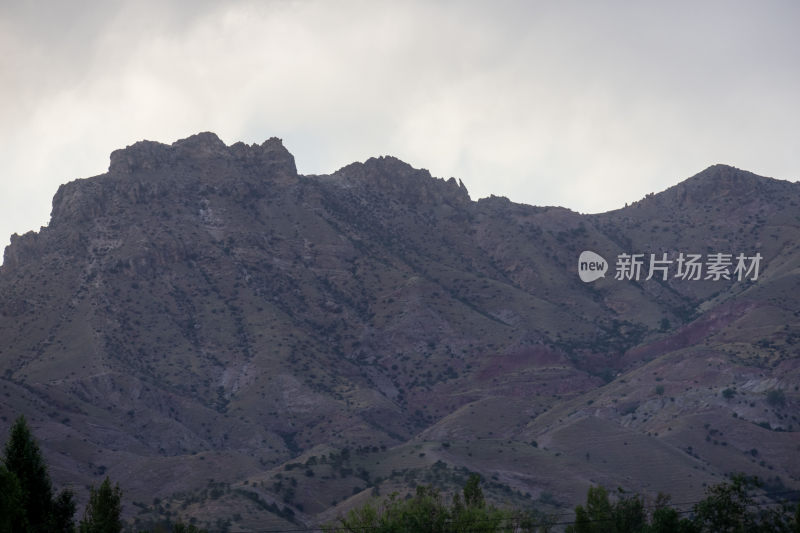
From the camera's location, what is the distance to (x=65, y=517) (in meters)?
41.3

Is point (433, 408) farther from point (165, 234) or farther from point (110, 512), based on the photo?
point (110, 512)

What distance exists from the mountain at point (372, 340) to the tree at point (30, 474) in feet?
139

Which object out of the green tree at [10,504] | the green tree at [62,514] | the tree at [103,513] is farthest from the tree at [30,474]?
the green tree at [10,504]

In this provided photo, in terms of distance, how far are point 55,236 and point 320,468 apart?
67829 mm

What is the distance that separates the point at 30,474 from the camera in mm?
40344

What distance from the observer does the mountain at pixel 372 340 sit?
101250mm

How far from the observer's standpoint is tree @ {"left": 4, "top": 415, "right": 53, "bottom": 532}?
4000 centimetres

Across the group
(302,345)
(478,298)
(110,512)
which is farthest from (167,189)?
(110,512)

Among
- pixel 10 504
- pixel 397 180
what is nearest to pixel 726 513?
pixel 10 504

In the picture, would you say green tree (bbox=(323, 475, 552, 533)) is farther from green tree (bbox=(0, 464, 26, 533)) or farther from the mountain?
the mountain

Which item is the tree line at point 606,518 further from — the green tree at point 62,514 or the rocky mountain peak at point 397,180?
the rocky mountain peak at point 397,180

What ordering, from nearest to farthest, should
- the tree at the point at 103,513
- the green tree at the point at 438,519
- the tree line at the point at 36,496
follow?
the tree line at the point at 36,496, the tree at the point at 103,513, the green tree at the point at 438,519

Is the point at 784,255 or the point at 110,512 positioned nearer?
the point at 110,512

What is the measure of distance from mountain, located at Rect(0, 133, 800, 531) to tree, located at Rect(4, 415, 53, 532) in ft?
139
